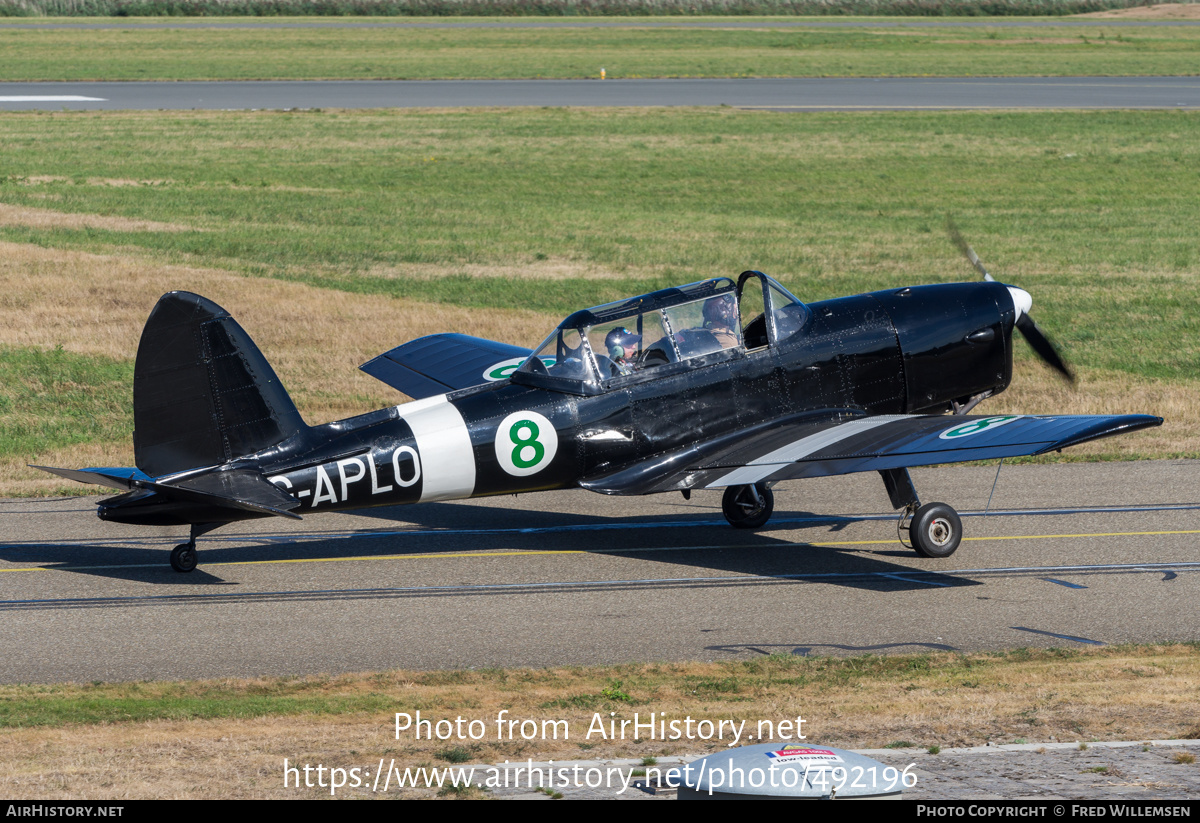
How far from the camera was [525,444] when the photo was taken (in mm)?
12219

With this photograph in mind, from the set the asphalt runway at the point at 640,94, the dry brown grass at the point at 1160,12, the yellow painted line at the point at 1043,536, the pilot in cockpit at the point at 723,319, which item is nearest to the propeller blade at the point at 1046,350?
the yellow painted line at the point at 1043,536

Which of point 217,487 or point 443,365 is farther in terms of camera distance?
point 443,365

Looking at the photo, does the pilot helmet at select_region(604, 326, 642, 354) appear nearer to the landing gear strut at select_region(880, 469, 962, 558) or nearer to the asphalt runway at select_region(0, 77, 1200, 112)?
the landing gear strut at select_region(880, 469, 962, 558)

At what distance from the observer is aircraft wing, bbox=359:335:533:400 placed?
48.5 ft

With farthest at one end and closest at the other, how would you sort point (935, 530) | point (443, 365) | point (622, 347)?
point (443, 365) < point (622, 347) < point (935, 530)

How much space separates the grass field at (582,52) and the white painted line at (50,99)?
6900mm

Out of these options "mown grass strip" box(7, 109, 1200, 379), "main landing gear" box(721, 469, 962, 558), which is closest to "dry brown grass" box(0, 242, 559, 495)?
"mown grass strip" box(7, 109, 1200, 379)

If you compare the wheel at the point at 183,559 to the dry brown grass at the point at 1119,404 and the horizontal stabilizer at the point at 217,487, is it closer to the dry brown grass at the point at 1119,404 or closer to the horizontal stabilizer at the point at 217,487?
the horizontal stabilizer at the point at 217,487

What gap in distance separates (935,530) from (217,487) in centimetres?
674

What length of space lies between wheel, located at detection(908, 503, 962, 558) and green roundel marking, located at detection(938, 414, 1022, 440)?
855 mm

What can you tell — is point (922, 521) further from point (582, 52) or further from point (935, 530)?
point (582, 52)

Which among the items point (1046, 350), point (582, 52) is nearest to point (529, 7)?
point (582, 52)

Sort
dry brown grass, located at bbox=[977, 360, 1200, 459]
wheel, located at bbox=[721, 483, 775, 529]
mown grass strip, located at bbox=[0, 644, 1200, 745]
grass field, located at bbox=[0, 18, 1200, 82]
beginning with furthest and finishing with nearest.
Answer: grass field, located at bbox=[0, 18, 1200, 82], dry brown grass, located at bbox=[977, 360, 1200, 459], wheel, located at bbox=[721, 483, 775, 529], mown grass strip, located at bbox=[0, 644, 1200, 745]

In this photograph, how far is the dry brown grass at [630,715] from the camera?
754 centimetres
